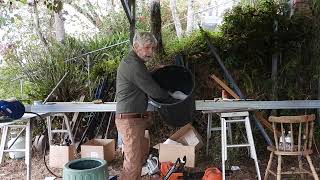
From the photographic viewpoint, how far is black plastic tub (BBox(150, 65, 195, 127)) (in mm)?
3133

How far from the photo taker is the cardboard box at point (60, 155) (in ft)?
14.1

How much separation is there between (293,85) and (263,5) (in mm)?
1205

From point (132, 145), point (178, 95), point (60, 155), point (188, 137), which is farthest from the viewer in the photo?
point (188, 137)

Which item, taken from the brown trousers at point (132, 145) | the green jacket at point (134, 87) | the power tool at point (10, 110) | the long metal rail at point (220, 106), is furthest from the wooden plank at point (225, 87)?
the power tool at point (10, 110)

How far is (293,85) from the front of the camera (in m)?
4.87

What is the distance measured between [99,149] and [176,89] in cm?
140

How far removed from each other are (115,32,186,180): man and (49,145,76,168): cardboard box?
127cm

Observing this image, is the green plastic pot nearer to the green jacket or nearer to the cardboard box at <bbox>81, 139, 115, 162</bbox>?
the green jacket

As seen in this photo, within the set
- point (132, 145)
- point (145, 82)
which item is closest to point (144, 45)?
point (145, 82)

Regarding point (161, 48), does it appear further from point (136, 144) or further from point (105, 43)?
point (136, 144)

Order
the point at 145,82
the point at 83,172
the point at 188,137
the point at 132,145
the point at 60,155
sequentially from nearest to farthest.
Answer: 1. the point at 83,172
2. the point at 145,82
3. the point at 132,145
4. the point at 60,155
5. the point at 188,137

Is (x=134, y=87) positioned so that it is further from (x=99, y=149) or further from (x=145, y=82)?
(x=99, y=149)

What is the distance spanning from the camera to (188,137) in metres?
4.63

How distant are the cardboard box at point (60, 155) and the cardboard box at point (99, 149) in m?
0.14
